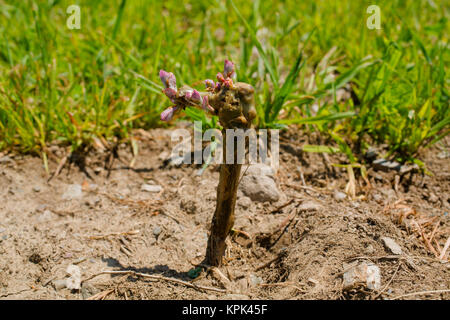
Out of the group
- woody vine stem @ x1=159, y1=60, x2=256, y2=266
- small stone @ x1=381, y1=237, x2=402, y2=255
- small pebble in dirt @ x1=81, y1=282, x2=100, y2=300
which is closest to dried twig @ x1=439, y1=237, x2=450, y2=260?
small stone @ x1=381, y1=237, x2=402, y2=255

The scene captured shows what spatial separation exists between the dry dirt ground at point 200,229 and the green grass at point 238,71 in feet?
0.55

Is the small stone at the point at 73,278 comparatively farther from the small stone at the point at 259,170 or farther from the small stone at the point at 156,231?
the small stone at the point at 259,170

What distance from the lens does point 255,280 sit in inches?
76.3

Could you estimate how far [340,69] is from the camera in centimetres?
312

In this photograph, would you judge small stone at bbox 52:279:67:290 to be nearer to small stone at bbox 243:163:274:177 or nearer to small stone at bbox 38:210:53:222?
small stone at bbox 38:210:53:222

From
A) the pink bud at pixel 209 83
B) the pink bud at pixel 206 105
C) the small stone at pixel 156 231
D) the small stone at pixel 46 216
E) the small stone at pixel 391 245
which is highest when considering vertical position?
the pink bud at pixel 209 83

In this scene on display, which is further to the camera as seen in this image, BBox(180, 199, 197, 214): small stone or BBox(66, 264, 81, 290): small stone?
BBox(180, 199, 197, 214): small stone

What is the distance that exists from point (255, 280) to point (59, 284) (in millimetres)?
817

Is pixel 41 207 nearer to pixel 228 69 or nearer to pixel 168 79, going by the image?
pixel 168 79

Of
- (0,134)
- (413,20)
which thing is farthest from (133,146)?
(413,20)

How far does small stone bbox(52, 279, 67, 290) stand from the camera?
188cm

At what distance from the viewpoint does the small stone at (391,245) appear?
1.84 metres

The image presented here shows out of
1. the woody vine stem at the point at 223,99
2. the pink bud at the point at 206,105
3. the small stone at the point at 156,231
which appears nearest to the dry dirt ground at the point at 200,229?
the small stone at the point at 156,231

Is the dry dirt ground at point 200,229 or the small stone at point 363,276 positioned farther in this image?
the dry dirt ground at point 200,229
